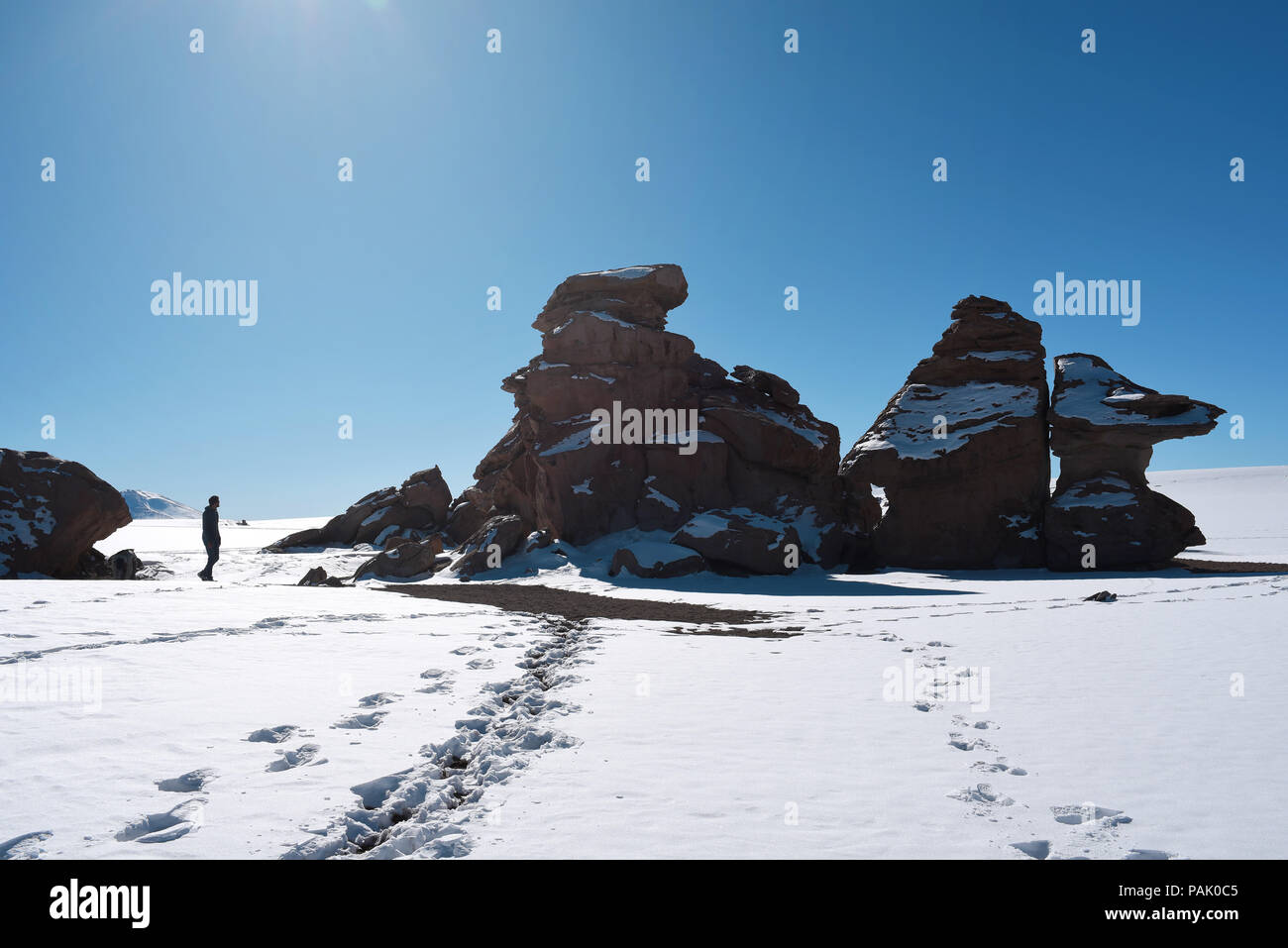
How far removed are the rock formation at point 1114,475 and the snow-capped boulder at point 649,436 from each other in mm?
9357

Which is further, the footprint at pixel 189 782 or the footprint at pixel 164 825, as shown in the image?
the footprint at pixel 189 782

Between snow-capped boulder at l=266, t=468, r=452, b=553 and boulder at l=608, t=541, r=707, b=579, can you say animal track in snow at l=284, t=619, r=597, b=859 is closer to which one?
boulder at l=608, t=541, r=707, b=579

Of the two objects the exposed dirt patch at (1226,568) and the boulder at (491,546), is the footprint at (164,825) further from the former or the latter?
the exposed dirt patch at (1226,568)

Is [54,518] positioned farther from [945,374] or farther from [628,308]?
[945,374]

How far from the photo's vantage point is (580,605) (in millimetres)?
20281

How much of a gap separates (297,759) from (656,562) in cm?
2357

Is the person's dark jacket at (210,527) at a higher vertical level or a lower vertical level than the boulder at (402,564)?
higher

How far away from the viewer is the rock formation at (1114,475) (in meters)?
28.2

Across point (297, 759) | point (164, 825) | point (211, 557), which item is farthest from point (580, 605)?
point (164, 825)

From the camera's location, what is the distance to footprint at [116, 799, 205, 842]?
379cm

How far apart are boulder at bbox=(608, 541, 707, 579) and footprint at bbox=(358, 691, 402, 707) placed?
2105cm

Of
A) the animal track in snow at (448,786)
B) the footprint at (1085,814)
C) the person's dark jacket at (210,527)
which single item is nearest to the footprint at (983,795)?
A: the footprint at (1085,814)

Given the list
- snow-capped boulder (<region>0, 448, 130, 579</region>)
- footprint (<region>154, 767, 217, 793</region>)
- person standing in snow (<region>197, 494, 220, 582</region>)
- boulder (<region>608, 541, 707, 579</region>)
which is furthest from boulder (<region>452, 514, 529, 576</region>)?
footprint (<region>154, 767, 217, 793</region>)

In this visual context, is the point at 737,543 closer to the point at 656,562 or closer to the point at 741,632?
the point at 656,562
